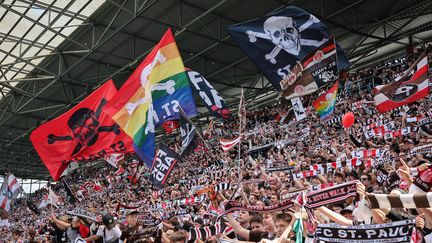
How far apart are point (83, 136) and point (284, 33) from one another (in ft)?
17.5

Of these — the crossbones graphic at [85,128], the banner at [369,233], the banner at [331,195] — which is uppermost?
the crossbones graphic at [85,128]

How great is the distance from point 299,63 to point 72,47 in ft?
48.7

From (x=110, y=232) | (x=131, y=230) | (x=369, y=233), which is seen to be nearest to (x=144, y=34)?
(x=110, y=232)

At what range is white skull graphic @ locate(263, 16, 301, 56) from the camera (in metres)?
9.05

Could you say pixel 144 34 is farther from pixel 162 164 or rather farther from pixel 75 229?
pixel 75 229

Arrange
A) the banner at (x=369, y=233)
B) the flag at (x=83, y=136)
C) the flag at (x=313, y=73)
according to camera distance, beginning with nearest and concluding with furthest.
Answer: the banner at (x=369, y=233) < the flag at (x=313, y=73) < the flag at (x=83, y=136)

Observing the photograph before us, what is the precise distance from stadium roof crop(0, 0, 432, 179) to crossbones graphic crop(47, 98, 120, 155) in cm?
665

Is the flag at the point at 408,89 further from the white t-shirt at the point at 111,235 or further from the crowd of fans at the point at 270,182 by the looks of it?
the white t-shirt at the point at 111,235

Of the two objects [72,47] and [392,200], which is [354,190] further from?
[72,47]

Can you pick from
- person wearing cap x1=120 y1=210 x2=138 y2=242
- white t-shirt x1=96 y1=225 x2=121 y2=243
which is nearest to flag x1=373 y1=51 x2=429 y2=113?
person wearing cap x1=120 y1=210 x2=138 y2=242

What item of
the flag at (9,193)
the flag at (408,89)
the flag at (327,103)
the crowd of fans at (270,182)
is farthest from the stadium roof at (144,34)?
the flag at (408,89)

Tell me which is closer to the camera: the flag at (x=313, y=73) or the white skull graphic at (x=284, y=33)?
the flag at (x=313, y=73)

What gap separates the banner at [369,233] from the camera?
321cm

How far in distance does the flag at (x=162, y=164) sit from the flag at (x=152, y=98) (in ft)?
0.82
